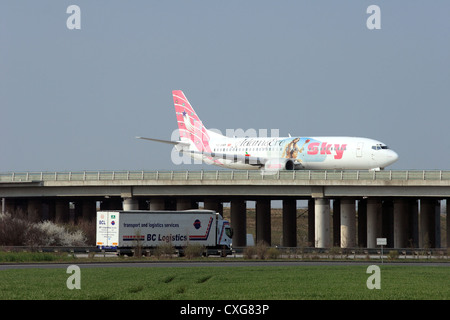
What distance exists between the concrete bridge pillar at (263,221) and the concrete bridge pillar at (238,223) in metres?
2.80

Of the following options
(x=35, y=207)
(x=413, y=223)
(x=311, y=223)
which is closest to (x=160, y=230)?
(x=413, y=223)

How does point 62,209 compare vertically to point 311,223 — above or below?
above

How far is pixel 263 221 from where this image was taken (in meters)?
98.9

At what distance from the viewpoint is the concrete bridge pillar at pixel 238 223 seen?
94.5 metres

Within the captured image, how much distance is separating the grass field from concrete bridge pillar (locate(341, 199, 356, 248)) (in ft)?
108

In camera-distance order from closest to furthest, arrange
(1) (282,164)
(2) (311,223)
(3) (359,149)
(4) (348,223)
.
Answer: (3) (359,149) → (4) (348,223) → (1) (282,164) → (2) (311,223)

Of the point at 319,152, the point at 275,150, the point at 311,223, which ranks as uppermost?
the point at 275,150

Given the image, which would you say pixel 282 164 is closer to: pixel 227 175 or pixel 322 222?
pixel 227 175

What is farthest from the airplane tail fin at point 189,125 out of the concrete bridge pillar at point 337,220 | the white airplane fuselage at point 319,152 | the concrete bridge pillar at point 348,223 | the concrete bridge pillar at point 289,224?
the concrete bridge pillar at point 348,223

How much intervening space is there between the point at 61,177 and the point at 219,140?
19148mm

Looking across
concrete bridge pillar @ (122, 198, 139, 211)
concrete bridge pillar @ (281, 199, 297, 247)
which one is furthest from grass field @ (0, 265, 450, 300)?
concrete bridge pillar @ (281, 199, 297, 247)

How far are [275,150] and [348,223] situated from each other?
1085 centimetres

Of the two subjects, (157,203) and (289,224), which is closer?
(157,203)
